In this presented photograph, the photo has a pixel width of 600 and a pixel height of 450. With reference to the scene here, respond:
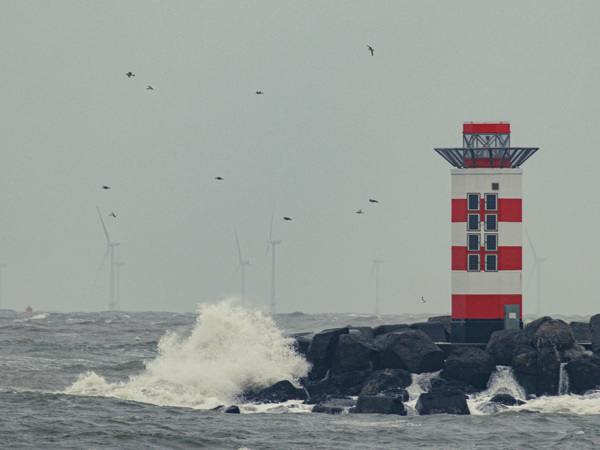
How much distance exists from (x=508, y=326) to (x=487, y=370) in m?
3.33

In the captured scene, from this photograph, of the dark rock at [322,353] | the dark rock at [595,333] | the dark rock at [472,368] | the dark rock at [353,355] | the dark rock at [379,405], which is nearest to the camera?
the dark rock at [379,405]

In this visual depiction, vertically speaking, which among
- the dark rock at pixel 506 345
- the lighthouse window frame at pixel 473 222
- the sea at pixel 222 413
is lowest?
the sea at pixel 222 413

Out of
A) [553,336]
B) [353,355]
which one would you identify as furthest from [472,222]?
[353,355]

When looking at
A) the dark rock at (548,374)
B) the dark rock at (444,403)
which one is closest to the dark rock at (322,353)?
the dark rock at (444,403)

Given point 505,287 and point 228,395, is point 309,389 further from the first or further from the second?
point 505,287

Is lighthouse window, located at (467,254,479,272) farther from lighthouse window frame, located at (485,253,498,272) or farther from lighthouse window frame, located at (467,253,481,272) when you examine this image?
lighthouse window frame, located at (485,253,498,272)

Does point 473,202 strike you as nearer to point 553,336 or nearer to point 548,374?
point 553,336

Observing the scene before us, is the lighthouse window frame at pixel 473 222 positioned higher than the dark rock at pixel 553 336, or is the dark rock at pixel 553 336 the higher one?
the lighthouse window frame at pixel 473 222

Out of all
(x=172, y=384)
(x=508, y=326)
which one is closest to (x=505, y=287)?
(x=508, y=326)

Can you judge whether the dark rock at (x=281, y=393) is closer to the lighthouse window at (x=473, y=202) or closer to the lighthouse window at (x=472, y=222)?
the lighthouse window at (x=472, y=222)

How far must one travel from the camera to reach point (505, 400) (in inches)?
1209

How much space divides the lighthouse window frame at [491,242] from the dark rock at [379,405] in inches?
320

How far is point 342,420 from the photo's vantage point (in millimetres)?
28516

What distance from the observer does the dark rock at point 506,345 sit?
109ft
